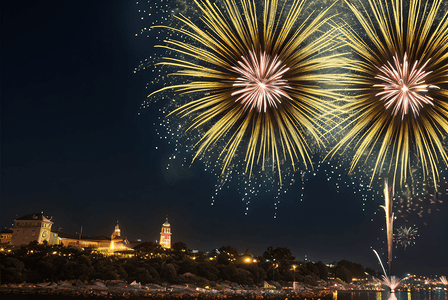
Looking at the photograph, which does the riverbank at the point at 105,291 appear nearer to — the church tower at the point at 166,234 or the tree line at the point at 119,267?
the tree line at the point at 119,267

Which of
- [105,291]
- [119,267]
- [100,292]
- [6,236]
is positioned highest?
[6,236]

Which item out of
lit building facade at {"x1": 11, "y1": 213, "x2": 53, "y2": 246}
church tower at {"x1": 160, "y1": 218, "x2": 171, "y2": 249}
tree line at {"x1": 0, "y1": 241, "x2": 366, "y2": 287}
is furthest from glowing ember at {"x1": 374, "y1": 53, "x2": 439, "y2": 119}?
church tower at {"x1": 160, "y1": 218, "x2": 171, "y2": 249}

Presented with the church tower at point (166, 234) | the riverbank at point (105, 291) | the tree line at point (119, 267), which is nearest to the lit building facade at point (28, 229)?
the tree line at point (119, 267)

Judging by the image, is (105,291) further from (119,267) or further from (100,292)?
(119,267)

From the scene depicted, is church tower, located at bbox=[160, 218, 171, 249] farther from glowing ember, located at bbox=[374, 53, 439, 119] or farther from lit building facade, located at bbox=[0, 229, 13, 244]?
glowing ember, located at bbox=[374, 53, 439, 119]

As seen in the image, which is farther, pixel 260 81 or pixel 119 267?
A: pixel 119 267

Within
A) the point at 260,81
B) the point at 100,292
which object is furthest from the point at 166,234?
the point at 260,81

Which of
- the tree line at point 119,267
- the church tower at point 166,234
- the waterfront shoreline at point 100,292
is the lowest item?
the waterfront shoreline at point 100,292
